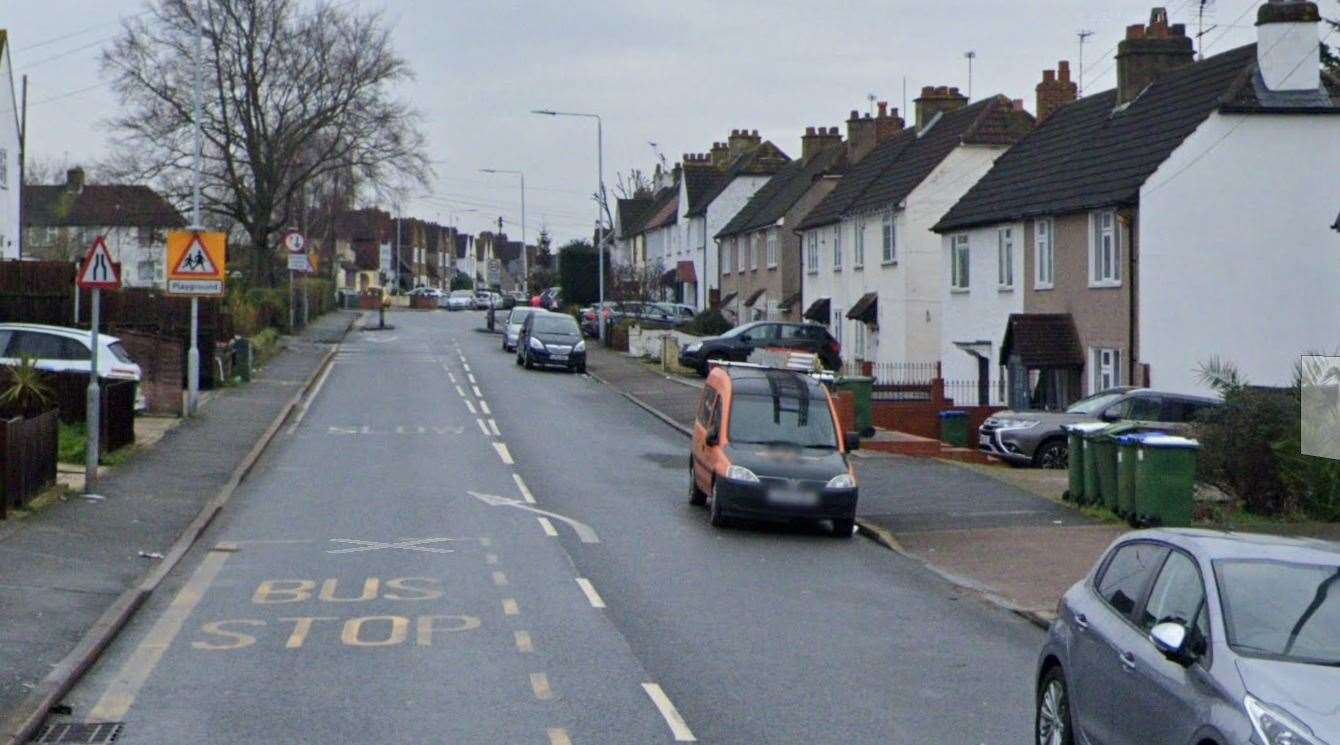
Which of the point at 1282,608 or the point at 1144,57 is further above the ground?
the point at 1144,57

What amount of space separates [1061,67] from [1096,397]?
1901 cm

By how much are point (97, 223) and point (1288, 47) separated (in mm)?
66037

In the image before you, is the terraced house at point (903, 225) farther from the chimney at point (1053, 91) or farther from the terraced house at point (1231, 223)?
the terraced house at point (1231, 223)

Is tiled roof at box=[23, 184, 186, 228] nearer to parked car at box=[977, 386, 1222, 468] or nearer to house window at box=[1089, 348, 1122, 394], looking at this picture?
house window at box=[1089, 348, 1122, 394]

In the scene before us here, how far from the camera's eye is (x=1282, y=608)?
7.25m

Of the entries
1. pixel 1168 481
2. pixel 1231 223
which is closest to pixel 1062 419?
pixel 1231 223

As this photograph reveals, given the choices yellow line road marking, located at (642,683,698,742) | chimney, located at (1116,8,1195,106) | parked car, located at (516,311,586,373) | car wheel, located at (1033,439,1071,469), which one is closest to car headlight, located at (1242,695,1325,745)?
yellow line road marking, located at (642,683,698,742)

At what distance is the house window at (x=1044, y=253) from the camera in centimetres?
3472

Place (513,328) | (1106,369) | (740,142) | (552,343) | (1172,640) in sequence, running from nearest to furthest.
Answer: (1172,640) < (1106,369) < (552,343) < (513,328) < (740,142)

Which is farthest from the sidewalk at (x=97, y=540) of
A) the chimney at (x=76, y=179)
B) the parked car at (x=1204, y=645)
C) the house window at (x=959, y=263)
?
the chimney at (x=76, y=179)

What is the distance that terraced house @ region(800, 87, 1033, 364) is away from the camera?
44.9m

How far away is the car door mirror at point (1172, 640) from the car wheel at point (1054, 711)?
1491 mm

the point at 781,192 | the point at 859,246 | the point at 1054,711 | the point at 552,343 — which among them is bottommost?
the point at 1054,711

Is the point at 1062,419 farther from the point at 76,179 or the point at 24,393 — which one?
the point at 76,179
